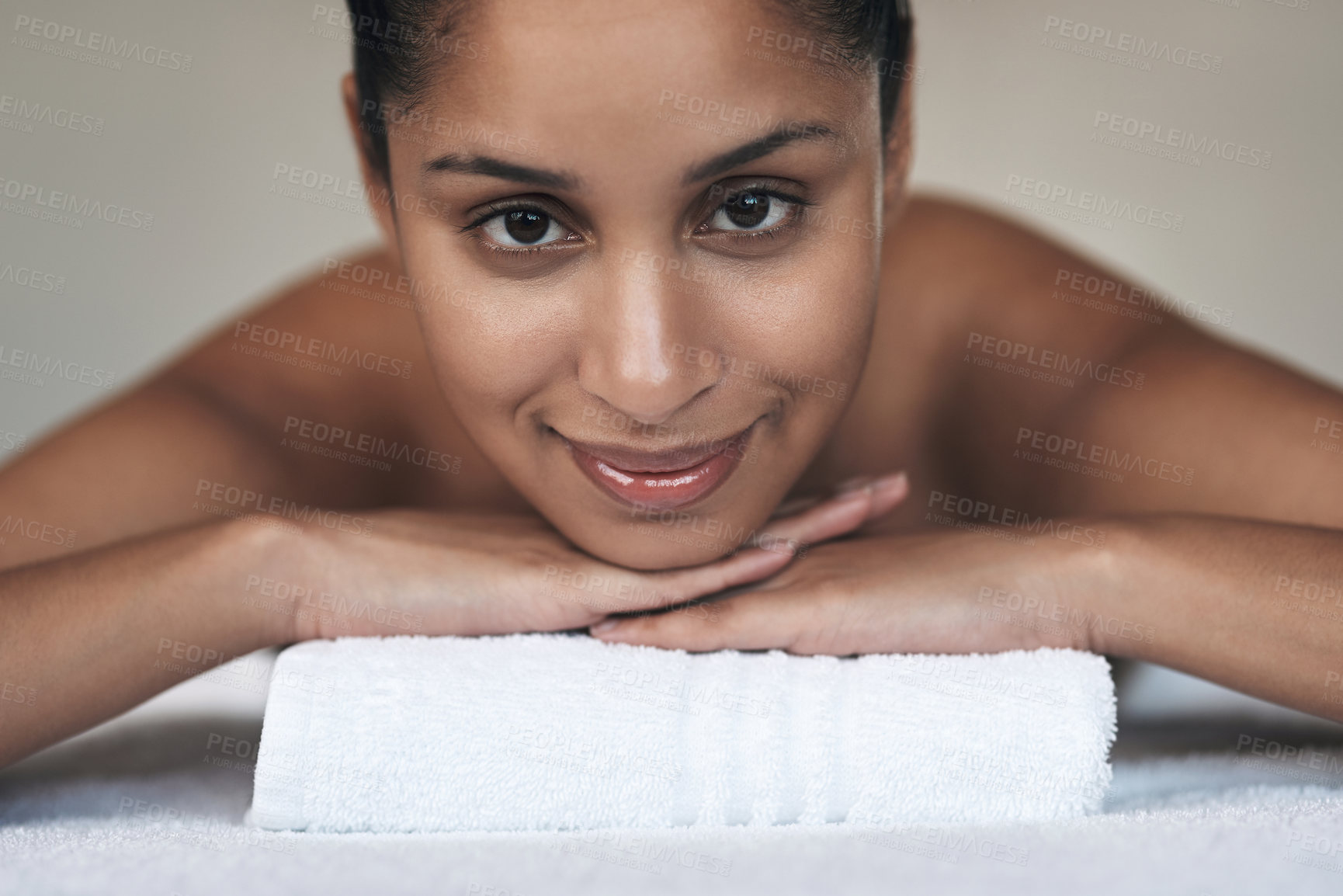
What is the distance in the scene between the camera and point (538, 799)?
29.0 inches

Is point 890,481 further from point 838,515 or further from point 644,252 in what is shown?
point 644,252

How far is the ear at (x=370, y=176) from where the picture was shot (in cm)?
99

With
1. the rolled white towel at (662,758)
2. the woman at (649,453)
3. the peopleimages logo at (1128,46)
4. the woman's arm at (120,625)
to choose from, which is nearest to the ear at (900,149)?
the woman at (649,453)

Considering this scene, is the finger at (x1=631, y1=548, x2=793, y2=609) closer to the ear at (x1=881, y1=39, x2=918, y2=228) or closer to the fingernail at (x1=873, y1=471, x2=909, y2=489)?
the fingernail at (x1=873, y1=471, x2=909, y2=489)

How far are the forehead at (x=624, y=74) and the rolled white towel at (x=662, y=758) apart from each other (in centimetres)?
35

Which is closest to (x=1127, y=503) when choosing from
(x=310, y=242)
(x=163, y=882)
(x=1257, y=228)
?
(x=163, y=882)

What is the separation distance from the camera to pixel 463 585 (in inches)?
34.7

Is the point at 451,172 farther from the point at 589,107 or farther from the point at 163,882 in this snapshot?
the point at 163,882

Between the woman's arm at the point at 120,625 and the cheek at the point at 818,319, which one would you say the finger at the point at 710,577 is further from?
the woman's arm at the point at 120,625

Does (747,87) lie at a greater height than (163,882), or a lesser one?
greater

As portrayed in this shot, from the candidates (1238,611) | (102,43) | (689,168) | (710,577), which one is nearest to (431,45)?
(689,168)

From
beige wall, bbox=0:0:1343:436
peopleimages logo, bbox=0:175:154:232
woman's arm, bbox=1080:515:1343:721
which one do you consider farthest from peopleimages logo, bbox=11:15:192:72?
woman's arm, bbox=1080:515:1343:721

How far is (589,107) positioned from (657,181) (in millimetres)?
61

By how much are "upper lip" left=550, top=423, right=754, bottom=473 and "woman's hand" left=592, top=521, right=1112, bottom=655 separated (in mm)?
106
